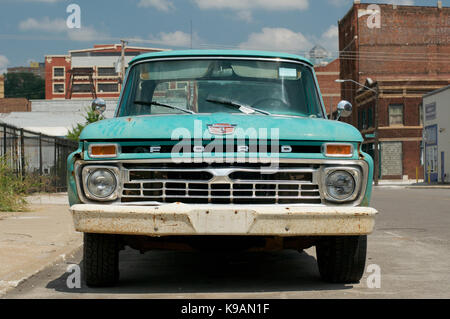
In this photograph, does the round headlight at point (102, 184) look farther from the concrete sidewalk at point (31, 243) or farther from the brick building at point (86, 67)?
the brick building at point (86, 67)

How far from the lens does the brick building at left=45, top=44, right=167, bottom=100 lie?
119875 millimetres

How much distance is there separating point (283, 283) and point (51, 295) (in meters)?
1.99

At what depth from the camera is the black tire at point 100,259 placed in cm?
558

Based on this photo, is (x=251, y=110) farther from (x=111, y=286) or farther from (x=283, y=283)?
(x=111, y=286)

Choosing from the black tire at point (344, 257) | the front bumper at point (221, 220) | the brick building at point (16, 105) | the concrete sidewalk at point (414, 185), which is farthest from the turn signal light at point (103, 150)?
the brick building at point (16, 105)

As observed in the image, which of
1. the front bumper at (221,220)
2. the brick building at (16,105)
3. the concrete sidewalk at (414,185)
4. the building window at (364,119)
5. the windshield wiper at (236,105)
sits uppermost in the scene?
the brick building at (16,105)

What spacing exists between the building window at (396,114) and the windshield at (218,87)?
46606mm

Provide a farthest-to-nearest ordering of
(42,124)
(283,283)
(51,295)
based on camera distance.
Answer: (42,124)
(283,283)
(51,295)

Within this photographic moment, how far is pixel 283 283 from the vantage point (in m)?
6.05

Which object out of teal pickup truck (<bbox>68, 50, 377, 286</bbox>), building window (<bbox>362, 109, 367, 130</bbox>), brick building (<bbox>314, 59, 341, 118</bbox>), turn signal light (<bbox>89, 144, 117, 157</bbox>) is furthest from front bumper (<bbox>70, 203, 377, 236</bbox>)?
brick building (<bbox>314, 59, 341, 118</bbox>)

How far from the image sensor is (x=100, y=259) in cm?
564

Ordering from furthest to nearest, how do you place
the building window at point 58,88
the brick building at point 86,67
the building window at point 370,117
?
the building window at point 58,88
the brick building at point 86,67
the building window at point 370,117

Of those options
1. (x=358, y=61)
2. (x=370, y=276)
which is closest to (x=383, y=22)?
(x=358, y=61)

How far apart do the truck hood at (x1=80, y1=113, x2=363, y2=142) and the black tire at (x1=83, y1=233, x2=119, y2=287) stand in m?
0.85
